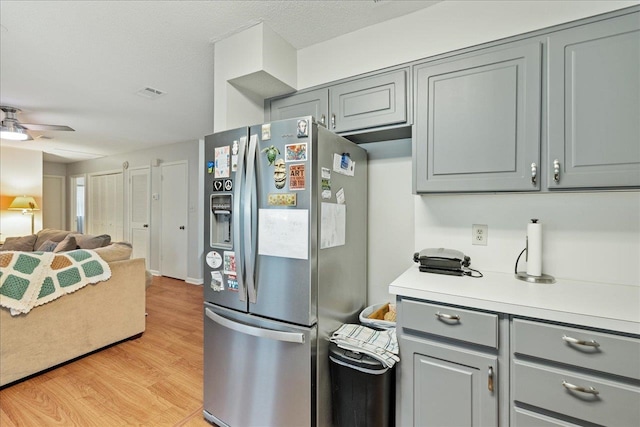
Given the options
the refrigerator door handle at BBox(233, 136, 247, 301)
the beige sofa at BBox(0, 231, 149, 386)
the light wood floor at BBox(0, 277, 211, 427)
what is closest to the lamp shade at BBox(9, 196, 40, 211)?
the beige sofa at BBox(0, 231, 149, 386)

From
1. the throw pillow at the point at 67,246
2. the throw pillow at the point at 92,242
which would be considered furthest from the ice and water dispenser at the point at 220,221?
the throw pillow at the point at 67,246

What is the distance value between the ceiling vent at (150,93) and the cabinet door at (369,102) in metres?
2.07

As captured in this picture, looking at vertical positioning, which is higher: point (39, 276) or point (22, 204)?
point (22, 204)

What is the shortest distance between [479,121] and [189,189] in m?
4.67

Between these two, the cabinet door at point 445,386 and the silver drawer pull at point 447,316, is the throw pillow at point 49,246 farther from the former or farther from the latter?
the silver drawer pull at point 447,316

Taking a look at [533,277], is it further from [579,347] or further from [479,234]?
[579,347]

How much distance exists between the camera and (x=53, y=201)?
7.42m

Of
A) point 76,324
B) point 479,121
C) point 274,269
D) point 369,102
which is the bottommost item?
point 76,324

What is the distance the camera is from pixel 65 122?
4129 mm

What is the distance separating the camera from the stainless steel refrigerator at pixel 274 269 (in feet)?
4.75

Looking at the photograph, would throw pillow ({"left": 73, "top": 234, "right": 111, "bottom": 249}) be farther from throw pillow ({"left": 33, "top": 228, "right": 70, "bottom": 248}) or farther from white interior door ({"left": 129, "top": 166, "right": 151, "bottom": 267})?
white interior door ({"left": 129, "top": 166, "right": 151, "bottom": 267})

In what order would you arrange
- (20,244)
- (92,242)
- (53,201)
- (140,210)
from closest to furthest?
(92,242) < (20,244) < (140,210) < (53,201)

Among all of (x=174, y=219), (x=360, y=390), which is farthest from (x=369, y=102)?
(x=174, y=219)

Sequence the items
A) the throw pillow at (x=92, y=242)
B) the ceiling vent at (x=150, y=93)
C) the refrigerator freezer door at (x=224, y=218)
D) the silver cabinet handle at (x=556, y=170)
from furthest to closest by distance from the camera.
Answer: the throw pillow at (x=92, y=242) < the ceiling vent at (x=150, y=93) < the refrigerator freezer door at (x=224, y=218) < the silver cabinet handle at (x=556, y=170)
